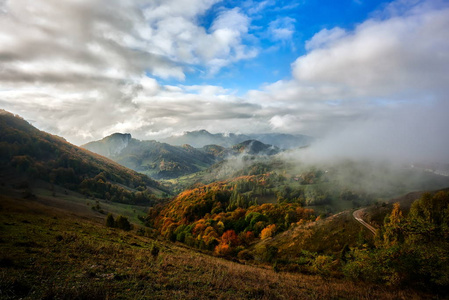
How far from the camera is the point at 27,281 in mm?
13328

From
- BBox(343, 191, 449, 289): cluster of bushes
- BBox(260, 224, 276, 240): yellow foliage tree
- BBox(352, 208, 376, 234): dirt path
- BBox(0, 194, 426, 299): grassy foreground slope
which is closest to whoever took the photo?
BBox(0, 194, 426, 299): grassy foreground slope

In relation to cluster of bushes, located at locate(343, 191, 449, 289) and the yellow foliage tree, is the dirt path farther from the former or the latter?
cluster of bushes, located at locate(343, 191, 449, 289)

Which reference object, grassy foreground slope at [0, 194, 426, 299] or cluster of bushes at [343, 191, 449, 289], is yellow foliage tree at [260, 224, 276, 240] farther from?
grassy foreground slope at [0, 194, 426, 299]

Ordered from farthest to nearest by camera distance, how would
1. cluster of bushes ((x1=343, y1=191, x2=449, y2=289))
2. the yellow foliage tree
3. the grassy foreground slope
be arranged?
the yellow foliage tree, cluster of bushes ((x1=343, y1=191, x2=449, y2=289)), the grassy foreground slope

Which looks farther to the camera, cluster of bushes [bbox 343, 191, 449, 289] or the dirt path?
the dirt path

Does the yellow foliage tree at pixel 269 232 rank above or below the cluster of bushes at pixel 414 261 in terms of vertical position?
below

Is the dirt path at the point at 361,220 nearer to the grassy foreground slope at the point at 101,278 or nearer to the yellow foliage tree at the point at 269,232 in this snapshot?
the yellow foliage tree at the point at 269,232

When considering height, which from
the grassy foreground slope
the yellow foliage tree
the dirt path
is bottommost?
the yellow foliage tree

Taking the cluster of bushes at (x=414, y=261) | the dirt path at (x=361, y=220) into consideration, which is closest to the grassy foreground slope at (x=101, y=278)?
the cluster of bushes at (x=414, y=261)

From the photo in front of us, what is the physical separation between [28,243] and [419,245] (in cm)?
4843

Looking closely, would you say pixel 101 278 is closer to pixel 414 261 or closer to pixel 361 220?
pixel 414 261

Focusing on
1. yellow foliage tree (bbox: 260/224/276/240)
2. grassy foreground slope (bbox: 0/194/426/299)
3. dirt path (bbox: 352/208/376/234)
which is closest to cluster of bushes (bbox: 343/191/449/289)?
grassy foreground slope (bbox: 0/194/426/299)

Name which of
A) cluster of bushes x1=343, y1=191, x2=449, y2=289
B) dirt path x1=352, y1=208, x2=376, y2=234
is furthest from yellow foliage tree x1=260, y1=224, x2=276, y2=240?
cluster of bushes x1=343, y1=191, x2=449, y2=289

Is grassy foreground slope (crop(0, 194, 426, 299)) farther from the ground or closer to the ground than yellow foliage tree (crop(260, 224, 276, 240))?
farther from the ground
